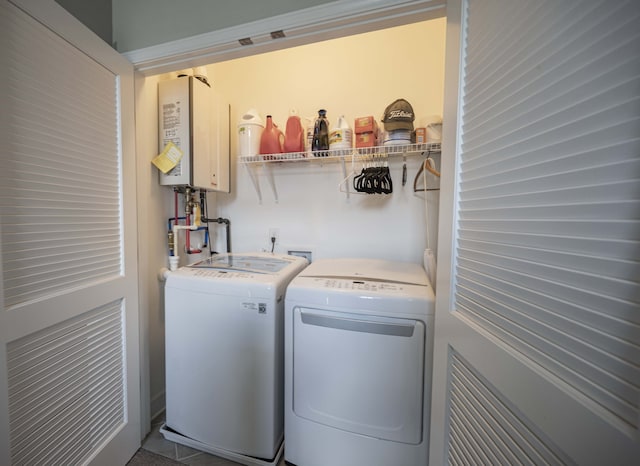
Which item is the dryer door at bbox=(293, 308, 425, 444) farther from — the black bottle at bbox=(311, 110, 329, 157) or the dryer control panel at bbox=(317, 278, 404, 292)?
the black bottle at bbox=(311, 110, 329, 157)

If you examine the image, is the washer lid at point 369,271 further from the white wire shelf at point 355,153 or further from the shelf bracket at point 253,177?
the shelf bracket at point 253,177

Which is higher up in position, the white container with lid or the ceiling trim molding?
the ceiling trim molding

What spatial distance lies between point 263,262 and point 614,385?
1370 millimetres

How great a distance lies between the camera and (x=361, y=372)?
1042 millimetres

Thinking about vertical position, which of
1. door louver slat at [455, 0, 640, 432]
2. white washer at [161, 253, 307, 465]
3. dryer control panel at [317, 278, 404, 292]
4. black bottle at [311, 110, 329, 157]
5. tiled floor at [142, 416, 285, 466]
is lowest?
tiled floor at [142, 416, 285, 466]

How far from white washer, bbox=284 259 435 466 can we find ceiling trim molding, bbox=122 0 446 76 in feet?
3.49

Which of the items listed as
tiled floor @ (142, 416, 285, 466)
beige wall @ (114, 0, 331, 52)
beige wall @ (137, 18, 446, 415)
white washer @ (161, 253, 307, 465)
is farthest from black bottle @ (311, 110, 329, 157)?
tiled floor @ (142, 416, 285, 466)

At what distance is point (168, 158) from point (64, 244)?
0.68m

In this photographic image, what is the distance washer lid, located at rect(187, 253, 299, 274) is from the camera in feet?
4.37

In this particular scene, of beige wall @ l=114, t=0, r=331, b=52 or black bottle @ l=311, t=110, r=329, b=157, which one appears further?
black bottle @ l=311, t=110, r=329, b=157

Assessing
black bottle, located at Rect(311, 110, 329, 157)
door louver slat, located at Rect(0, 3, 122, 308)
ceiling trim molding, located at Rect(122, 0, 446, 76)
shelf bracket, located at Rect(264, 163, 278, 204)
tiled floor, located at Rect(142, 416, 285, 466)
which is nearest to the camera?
door louver slat, located at Rect(0, 3, 122, 308)

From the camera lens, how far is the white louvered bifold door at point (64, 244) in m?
0.76

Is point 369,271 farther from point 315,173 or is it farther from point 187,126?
point 187,126

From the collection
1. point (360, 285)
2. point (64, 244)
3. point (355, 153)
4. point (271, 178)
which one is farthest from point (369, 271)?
point (64, 244)
